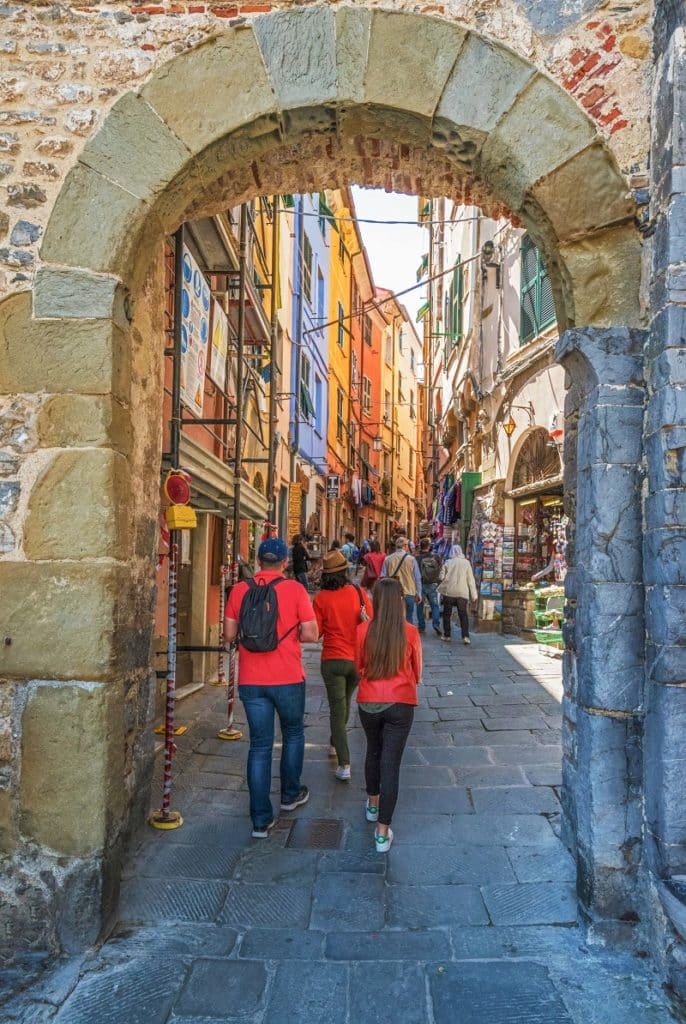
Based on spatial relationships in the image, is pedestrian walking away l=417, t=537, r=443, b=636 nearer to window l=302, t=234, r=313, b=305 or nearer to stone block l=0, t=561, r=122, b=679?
stone block l=0, t=561, r=122, b=679

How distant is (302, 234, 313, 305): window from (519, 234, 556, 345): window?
685 centimetres

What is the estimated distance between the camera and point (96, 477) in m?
3.20

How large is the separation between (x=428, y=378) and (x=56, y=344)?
26365mm

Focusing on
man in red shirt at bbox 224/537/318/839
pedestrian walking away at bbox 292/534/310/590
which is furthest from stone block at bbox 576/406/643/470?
→ pedestrian walking away at bbox 292/534/310/590

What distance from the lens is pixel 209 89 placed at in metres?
3.36

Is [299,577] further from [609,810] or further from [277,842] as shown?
[609,810]

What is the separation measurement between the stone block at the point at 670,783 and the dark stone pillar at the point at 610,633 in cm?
18

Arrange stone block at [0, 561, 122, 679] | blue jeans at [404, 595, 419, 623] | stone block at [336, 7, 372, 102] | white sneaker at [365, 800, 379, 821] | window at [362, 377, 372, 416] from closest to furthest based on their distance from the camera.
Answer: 1. stone block at [0, 561, 122, 679]
2. stone block at [336, 7, 372, 102]
3. white sneaker at [365, 800, 379, 821]
4. blue jeans at [404, 595, 419, 623]
5. window at [362, 377, 372, 416]

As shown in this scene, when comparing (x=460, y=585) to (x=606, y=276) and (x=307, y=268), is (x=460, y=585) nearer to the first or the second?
(x=606, y=276)

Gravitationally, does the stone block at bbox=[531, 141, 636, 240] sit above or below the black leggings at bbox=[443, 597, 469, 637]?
above

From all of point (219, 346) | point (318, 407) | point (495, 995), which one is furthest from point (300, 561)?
point (495, 995)

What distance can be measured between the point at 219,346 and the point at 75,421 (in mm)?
3626

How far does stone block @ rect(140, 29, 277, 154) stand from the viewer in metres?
3.36

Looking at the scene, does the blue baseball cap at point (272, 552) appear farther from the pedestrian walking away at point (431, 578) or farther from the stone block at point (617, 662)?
the pedestrian walking away at point (431, 578)
